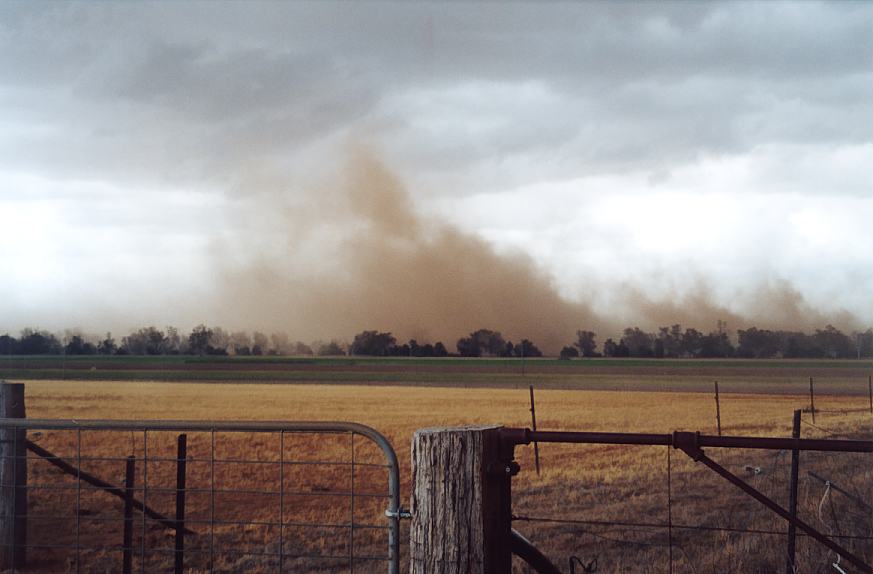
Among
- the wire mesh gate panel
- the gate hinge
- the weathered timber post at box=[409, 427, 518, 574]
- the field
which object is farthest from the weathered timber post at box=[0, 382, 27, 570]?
the weathered timber post at box=[409, 427, 518, 574]

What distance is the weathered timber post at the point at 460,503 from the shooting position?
132 inches

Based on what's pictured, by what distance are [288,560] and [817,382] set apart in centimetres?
7797

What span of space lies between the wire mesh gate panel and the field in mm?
137

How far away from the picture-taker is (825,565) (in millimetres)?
7383

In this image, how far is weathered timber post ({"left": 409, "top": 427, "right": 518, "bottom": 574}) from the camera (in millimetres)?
3350

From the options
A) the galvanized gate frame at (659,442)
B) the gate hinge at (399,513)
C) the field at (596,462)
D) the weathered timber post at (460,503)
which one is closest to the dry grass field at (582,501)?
the field at (596,462)

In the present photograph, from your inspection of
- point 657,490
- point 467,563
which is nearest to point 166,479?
point 657,490

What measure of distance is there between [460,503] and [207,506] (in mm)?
12843

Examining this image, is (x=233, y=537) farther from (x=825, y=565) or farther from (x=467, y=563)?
(x=467, y=563)

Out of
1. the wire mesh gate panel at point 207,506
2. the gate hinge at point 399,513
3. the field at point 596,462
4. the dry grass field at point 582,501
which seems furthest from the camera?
the field at point 596,462

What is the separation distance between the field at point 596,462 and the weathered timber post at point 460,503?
332 millimetres

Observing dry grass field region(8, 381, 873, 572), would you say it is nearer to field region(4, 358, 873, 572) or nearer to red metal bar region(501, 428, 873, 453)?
field region(4, 358, 873, 572)

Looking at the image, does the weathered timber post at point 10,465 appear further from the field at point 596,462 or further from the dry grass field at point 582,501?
the field at point 596,462

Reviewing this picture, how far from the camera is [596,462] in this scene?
64.3ft
